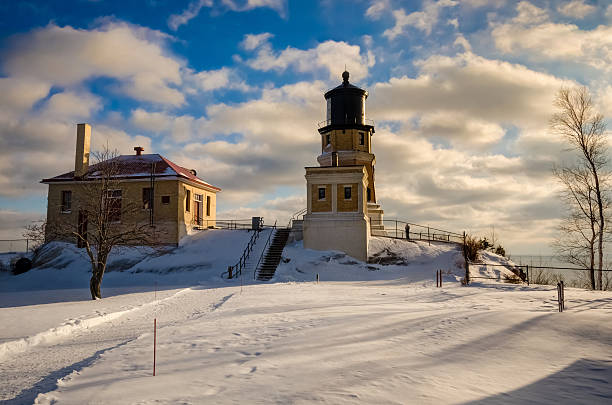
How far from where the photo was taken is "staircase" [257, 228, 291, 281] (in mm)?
26875

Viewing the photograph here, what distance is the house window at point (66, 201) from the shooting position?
3435 centimetres

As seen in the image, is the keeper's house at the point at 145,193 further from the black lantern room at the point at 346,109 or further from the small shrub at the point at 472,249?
the small shrub at the point at 472,249

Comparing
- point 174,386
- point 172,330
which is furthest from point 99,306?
point 174,386

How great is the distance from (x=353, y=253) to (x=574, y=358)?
23.0 metres

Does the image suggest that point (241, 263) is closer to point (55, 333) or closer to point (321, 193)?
point (321, 193)

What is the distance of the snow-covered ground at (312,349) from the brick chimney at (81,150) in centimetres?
1873

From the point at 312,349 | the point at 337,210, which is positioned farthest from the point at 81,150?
the point at 312,349

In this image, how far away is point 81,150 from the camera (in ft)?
111

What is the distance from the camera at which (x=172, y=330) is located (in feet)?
34.5

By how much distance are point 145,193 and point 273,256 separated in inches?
494

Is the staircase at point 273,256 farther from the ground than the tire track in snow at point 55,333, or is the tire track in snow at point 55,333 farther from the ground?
the staircase at point 273,256

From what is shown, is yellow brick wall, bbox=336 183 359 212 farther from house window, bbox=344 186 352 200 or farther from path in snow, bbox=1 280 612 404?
path in snow, bbox=1 280 612 404

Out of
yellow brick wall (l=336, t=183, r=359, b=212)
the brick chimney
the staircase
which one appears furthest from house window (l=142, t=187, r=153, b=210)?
yellow brick wall (l=336, t=183, r=359, b=212)

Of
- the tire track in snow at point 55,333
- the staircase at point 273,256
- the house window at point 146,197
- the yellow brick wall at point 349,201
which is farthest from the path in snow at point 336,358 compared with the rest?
the house window at point 146,197
